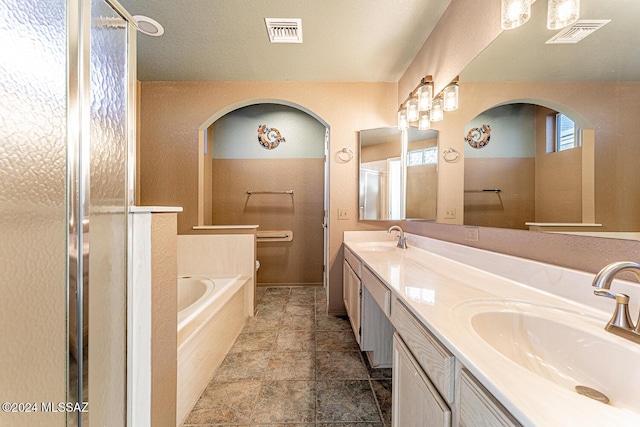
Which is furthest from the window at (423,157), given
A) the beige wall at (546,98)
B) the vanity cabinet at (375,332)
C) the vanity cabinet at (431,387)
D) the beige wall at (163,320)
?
the beige wall at (163,320)

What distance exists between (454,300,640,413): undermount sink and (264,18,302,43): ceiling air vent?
200cm

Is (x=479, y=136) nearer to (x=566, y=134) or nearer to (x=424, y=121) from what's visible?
(x=566, y=134)

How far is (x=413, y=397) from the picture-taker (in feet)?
2.53

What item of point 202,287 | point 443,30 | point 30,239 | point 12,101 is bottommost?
point 202,287

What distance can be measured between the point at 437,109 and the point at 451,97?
0.59 feet

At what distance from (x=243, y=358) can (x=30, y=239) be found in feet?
5.09

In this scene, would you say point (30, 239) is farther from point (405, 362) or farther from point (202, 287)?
point (202, 287)

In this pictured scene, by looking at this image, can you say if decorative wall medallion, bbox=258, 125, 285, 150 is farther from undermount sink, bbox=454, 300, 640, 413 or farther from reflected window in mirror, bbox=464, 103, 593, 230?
undermount sink, bbox=454, 300, 640, 413

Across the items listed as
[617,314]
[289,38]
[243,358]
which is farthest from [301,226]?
[617,314]

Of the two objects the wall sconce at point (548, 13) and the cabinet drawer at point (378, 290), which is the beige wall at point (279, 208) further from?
the wall sconce at point (548, 13)

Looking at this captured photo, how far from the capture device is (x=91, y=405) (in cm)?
71

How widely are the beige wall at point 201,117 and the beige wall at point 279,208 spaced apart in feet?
3.19

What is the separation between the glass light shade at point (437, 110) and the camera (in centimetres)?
164

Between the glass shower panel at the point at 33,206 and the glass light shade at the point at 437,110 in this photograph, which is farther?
the glass light shade at the point at 437,110
